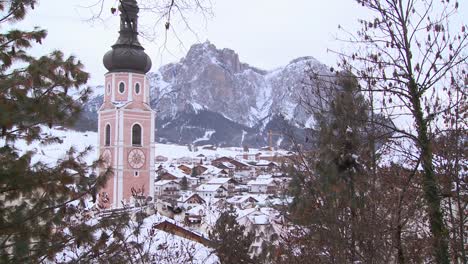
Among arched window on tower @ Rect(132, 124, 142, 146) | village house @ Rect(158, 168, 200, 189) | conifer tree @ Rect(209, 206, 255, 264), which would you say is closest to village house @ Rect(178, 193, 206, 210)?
arched window on tower @ Rect(132, 124, 142, 146)

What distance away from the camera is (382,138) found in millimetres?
7266

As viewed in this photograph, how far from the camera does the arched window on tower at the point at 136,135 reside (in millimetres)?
38812

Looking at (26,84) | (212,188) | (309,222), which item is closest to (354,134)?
(309,222)

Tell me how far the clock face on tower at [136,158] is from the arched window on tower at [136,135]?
534 millimetres

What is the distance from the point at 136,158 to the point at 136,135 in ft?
5.08

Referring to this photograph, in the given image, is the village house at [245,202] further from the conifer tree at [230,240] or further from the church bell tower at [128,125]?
the conifer tree at [230,240]

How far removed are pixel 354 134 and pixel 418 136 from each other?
1.08 m

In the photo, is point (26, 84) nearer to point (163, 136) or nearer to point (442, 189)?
point (442, 189)

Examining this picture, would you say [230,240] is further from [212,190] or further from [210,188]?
[210,188]

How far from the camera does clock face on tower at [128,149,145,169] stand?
3838 cm

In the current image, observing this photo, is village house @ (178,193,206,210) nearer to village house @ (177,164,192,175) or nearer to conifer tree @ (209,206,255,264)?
conifer tree @ (209,206,255,264)

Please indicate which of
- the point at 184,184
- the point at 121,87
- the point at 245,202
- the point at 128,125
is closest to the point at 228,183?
the point at 184,184

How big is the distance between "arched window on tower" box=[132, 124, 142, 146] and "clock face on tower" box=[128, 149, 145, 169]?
534 millimetres

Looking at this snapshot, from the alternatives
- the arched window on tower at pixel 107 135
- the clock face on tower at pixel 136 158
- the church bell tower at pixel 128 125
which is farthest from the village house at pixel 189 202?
the arched window on tower at pixel 107 135
